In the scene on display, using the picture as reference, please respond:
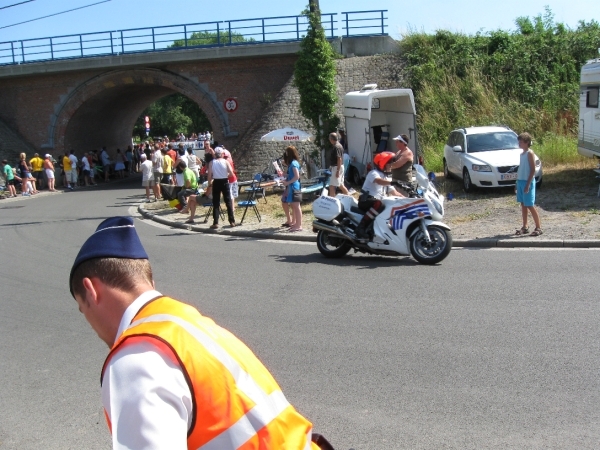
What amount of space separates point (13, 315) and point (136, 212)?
13924 mm

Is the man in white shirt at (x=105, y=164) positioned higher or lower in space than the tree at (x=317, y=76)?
lower

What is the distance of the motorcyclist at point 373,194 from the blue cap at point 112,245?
9.49 meters

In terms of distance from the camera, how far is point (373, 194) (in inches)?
463

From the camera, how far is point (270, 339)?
7.33 m

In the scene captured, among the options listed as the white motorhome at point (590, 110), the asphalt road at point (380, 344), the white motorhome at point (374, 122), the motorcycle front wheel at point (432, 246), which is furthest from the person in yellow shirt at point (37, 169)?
the motorcycle front wheel at point (432, 246)

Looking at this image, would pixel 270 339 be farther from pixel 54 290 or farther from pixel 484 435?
pixel 54 290

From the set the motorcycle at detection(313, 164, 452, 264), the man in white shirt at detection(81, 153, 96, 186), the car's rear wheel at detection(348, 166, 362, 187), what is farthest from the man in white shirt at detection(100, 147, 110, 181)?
A: the motorcycle at detection(313, 164, 452, 264)

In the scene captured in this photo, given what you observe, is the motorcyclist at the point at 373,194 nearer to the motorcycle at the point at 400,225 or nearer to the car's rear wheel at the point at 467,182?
the motorcycle at the point at 400,225

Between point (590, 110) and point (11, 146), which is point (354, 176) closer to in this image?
point (590, 110)

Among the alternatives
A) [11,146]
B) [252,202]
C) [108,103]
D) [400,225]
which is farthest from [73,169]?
[400,225]

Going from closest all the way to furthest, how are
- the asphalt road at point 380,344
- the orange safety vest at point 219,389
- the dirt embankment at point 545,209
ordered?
the orange safety vest at point 219,389
the asphalt road at point 380,344
the dirt embankment at point 545,209

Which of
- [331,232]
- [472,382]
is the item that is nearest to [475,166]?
[331,232]

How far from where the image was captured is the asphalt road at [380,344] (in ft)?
16.6

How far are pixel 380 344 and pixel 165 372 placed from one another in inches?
210
